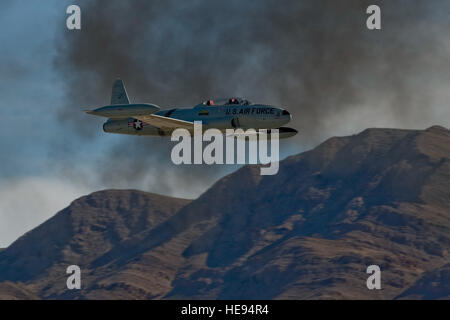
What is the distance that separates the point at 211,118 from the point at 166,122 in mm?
4448

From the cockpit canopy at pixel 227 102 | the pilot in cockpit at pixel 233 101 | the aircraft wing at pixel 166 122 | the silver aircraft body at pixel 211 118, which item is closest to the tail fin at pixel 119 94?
the silver aircraft body at pixel 211 118

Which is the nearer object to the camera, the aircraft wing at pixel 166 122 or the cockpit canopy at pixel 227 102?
the aircraft wing at pixel 166 122

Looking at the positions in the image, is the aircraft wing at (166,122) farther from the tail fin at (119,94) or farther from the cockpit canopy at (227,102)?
the tail fin at (119,94)

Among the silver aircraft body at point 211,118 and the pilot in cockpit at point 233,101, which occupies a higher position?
the pilot in cockpit at point 233,101

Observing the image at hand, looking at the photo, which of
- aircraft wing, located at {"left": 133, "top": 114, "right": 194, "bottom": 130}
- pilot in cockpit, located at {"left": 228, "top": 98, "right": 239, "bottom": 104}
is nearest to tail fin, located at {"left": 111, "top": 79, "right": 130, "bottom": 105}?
aircraft wing, located at {"left": 133, "top": 114, "right": 194, "bottom": 130}

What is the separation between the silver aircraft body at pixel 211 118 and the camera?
3155 inches

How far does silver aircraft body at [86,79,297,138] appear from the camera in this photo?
263 ft

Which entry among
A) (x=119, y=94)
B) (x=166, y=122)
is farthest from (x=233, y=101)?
(x=119, y=94)

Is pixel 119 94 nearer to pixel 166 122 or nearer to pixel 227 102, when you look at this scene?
pixel 166 122

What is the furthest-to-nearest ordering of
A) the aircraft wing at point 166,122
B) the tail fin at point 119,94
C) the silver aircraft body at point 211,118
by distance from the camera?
the tail fin at point 119,94 → the silver aircraft body at point 211,118 → the aircraft wing at point 166,122

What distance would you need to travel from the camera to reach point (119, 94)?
90.4m

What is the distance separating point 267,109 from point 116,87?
18.3 metres

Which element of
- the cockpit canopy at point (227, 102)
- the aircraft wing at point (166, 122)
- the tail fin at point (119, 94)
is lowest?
the aircraft wing at point (166, 122)
